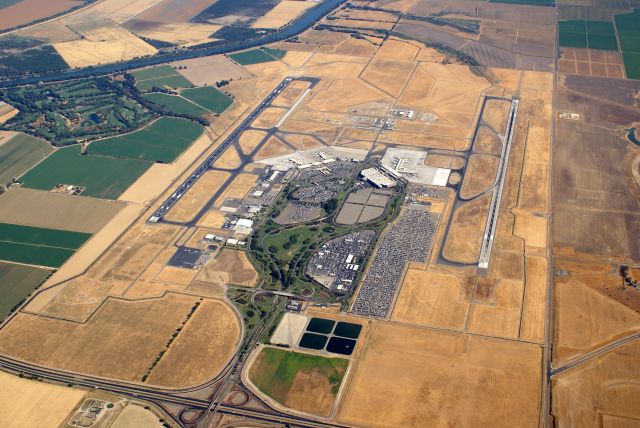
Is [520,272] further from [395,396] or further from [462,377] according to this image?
[395,396]

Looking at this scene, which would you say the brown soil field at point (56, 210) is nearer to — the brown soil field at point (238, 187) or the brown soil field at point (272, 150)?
the brown soil field at point (238, 187)

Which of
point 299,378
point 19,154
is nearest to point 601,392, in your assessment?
point 299,378

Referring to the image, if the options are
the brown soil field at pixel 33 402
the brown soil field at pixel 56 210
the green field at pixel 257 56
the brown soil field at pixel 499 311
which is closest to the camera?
the brown soil field at pixel 33 402

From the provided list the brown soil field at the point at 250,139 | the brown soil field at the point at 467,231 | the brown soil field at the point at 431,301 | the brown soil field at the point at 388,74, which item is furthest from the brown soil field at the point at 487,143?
the brown soil field at the point at 250,139

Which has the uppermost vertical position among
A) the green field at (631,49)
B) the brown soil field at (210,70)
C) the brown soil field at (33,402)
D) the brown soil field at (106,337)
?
the green field at (631,49)

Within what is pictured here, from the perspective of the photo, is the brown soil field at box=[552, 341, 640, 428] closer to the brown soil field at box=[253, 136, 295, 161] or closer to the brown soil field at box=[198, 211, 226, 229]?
the brown soil field at box=[198, 211, 226, 229]

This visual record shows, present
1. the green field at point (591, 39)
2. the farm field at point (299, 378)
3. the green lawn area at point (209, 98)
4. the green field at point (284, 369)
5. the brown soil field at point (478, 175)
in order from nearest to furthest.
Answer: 1. the farm field at point (299, 378)
2. the green field at point (284, 369)
3. the brown soil field at point (478, 175)
4. the green lawn area at point (209, 98)
5. the green field at point (591, 39)

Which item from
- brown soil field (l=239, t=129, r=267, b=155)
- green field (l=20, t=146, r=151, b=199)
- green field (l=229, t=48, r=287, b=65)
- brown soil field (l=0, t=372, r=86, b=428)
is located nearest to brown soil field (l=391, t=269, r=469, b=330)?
brown soil field (l=0, t=372, r=86, b=428)
